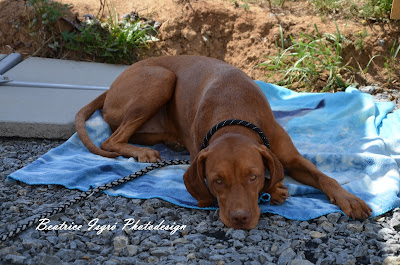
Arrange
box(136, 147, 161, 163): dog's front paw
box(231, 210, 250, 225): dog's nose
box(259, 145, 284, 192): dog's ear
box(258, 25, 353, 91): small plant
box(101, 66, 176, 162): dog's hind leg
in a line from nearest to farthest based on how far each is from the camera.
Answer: box(231, 210, 250, 225): dog's nose → box(259, 145, 284, 192): dog's ear → box(136, 147, 161, 163): dog's front paw → box(101, 66, 176, 162): dog's hind leg → box(258, 25, 353, 91): small plant

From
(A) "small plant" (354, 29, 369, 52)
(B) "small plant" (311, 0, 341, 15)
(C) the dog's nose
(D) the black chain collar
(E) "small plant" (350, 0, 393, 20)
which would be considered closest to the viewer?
(C) the dog's nose

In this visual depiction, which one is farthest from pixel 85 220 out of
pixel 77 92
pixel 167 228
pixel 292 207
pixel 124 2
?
pixel 124 2

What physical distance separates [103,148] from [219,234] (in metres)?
1.93

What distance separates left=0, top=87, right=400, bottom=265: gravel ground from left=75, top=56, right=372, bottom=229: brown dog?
133 millimetres

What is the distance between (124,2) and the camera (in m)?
7.71

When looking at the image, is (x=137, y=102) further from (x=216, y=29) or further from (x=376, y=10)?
(x=376, y=10)

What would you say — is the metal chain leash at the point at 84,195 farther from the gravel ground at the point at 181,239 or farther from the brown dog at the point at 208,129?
the brown dog at the point at 208,129

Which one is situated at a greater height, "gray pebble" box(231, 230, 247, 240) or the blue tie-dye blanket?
"gray pebble" box(231, 230, 247, 240)

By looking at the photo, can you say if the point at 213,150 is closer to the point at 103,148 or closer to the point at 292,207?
the point at 292,207

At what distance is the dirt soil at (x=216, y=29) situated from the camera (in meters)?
7.16

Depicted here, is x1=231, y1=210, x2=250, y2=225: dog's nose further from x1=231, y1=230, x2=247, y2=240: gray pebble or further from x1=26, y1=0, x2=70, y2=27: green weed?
x1=26, y1=0, x2=70, y2=27: green weed

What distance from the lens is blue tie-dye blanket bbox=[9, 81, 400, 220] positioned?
141 inches

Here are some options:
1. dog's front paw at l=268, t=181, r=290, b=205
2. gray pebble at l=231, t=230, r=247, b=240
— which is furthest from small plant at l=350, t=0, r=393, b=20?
gray pebble at l=231, t=230, r=247, b=240

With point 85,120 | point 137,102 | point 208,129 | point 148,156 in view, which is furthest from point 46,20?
point 208,129
